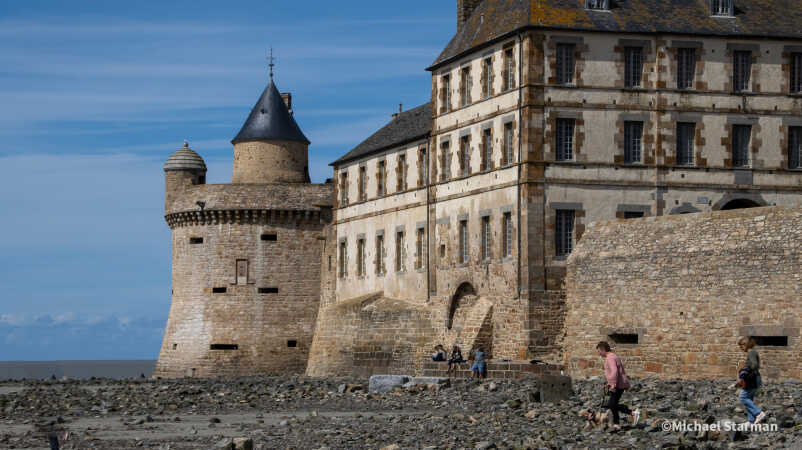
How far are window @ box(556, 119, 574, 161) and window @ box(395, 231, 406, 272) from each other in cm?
1204

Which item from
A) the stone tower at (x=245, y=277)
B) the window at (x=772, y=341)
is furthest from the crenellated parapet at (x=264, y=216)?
the window at (x=772, y=341)

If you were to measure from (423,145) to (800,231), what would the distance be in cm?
2262

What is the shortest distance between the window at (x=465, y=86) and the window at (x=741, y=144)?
930 cm

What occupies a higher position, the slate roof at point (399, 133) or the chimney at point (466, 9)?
the chimney at point (466, 9)

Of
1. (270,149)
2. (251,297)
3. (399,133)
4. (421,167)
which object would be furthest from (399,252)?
(270,149)

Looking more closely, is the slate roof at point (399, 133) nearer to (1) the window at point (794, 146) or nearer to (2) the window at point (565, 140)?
(2) the window at point (565, 140)

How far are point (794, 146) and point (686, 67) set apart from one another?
15.1 feet

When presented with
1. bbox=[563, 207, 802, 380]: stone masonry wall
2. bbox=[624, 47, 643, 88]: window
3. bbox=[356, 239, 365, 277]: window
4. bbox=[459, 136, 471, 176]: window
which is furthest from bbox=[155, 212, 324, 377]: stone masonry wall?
bbox=[563, 207, 802, 380]: stone masonry wall

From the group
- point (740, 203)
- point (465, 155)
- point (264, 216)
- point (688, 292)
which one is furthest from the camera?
point (264, 216)

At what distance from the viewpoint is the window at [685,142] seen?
48.9 meters

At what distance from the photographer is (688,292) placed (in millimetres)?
40906

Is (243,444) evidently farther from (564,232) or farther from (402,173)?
(402,173)

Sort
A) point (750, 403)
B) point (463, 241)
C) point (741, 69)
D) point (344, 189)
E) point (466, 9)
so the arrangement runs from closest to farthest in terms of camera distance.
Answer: point (750, 403), point (741, 69), point (463, 241), point (466, 9), point (344, 189)

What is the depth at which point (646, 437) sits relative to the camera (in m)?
27.0
